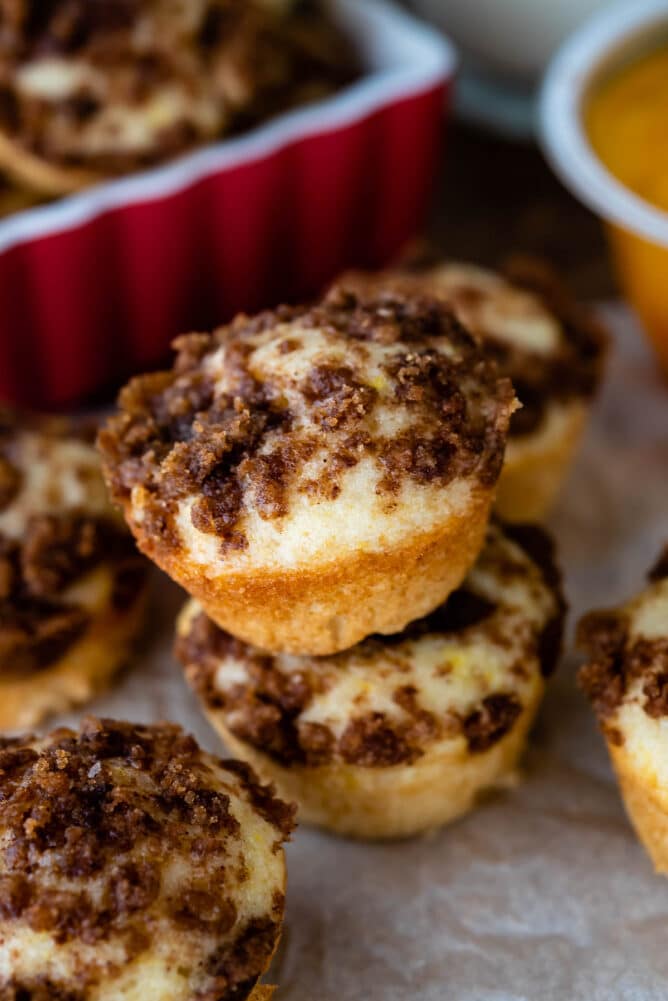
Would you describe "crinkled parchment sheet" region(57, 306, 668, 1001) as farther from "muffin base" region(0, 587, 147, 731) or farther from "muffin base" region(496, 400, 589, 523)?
"muffin base" region(496, 400, 589, 523)

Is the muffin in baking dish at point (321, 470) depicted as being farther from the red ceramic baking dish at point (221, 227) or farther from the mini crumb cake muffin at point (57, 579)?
the red ceramic baking dish at point (221, 227)

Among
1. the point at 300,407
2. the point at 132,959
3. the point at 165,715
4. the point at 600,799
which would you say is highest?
the point at 300,407

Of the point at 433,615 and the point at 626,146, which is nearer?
the point at 433,615

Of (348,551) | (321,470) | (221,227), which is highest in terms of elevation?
(321,470)

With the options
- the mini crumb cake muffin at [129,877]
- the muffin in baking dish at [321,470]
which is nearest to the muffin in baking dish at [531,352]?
the muffin in baking dish at [321,470]

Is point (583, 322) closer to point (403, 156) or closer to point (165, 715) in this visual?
point (403, 156)

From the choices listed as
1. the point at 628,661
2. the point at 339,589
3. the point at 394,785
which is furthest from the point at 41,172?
the point at 628,661

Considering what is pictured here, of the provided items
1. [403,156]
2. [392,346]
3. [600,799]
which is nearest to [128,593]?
[392,346]

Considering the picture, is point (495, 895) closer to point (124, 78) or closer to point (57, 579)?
point (57, 579)
